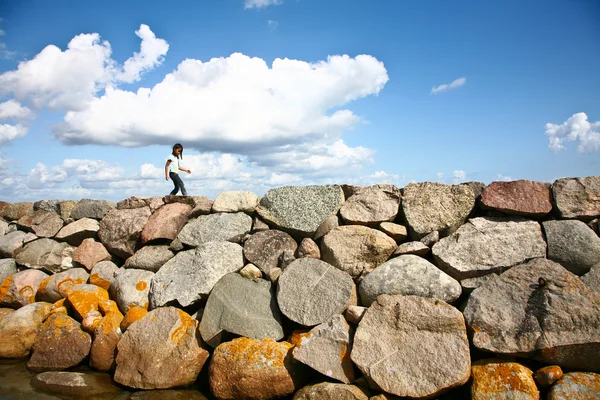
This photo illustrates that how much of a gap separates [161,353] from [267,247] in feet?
7.32

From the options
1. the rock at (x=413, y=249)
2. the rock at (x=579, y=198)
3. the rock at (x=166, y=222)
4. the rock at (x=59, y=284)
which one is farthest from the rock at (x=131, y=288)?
the rock at (x=579, y=198)

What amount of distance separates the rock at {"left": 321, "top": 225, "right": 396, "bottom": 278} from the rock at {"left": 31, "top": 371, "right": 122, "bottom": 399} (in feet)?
11.8

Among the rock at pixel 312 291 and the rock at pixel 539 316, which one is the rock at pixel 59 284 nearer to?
the rock at pixel 312 291

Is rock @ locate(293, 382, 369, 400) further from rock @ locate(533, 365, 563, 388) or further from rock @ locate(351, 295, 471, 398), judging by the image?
rock @ locate(533, 365, 563, 388)

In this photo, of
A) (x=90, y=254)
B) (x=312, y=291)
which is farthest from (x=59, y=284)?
(x=312, y=291)

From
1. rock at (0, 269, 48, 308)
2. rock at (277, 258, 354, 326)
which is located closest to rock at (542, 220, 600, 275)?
rock at (277, 258, 354, 326)

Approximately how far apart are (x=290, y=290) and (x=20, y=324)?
4.81 meters

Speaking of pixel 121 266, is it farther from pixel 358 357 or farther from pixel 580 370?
pixel 580 370

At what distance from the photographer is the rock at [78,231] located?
25.4 ft

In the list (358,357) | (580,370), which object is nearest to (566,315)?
(580,370)

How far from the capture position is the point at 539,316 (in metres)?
4.22

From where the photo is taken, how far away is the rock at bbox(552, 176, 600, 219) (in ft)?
16.9

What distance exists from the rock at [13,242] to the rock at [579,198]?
10.3 metres

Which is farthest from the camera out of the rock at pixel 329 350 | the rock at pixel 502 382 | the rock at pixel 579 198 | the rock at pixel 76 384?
the rock at pixel 579 198
